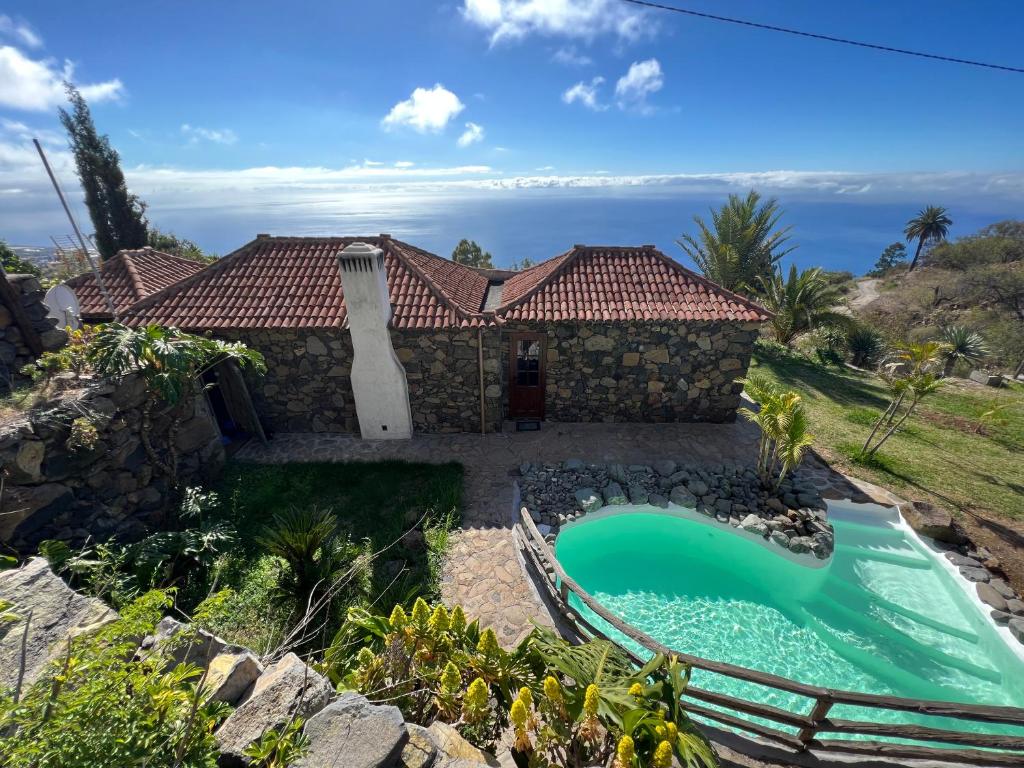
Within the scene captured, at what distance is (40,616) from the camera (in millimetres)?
3822

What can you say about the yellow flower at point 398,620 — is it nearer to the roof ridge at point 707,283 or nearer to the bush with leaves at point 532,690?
the bush with leaves at point 532,690

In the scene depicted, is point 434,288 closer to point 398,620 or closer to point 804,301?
point 398,620

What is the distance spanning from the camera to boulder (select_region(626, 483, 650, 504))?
902 centimetres

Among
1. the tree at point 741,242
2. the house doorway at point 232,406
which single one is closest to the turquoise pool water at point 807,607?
the house doorway at point 232,406

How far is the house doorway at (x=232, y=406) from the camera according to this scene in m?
10.6

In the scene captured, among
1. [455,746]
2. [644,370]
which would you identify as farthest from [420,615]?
[644,370]

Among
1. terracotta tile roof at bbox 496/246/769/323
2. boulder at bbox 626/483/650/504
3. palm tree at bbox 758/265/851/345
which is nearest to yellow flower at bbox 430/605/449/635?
boulder at bbox 626/483/650/504

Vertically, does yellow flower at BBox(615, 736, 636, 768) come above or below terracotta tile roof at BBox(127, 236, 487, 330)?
below

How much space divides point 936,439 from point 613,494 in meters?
9.84

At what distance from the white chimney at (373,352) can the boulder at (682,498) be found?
6804 millimetres

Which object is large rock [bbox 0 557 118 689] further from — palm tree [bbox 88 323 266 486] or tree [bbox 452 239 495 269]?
tree [bbox 452 239 495 269]

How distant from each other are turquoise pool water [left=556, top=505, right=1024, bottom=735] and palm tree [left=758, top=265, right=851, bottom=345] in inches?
461

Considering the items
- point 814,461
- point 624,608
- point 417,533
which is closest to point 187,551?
point 417,533

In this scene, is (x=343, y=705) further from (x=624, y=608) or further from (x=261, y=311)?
(x=261, y=311)
